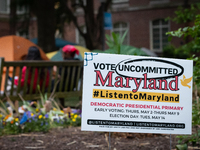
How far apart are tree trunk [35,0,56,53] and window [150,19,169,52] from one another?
14874 millimetres

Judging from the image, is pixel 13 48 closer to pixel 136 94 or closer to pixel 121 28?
pixel 136 94

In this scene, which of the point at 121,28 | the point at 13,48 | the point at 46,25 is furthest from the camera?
the point at 121,28

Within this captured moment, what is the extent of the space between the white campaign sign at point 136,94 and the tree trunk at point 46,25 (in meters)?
9.19

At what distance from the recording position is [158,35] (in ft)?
83.7

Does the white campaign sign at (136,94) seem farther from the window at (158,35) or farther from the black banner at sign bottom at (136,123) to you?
the window at (158,35)

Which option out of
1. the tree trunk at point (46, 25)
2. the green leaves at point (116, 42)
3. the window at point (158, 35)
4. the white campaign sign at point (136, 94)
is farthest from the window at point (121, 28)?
the white campaign sign at point (136, 94)

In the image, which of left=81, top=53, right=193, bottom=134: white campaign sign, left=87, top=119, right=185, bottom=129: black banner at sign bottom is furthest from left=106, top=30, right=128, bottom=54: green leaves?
left=87, top=119, right=185, bottom=129: black banner at sign bottom

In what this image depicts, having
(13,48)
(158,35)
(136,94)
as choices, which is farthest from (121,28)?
(136,94)

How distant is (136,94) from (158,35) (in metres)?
23.8

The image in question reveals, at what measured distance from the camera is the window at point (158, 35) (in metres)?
25.2

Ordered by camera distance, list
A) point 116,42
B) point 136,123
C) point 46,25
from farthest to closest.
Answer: point 46,25 → point 116,42 → point 136,123

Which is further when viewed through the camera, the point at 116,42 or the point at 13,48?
the point at 13,48

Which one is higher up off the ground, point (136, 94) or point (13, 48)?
point (13, 48)

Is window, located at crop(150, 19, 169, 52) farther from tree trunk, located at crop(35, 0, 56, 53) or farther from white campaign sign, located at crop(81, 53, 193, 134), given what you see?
white campaign sign, located at crop(81, 53, 193, 134)
